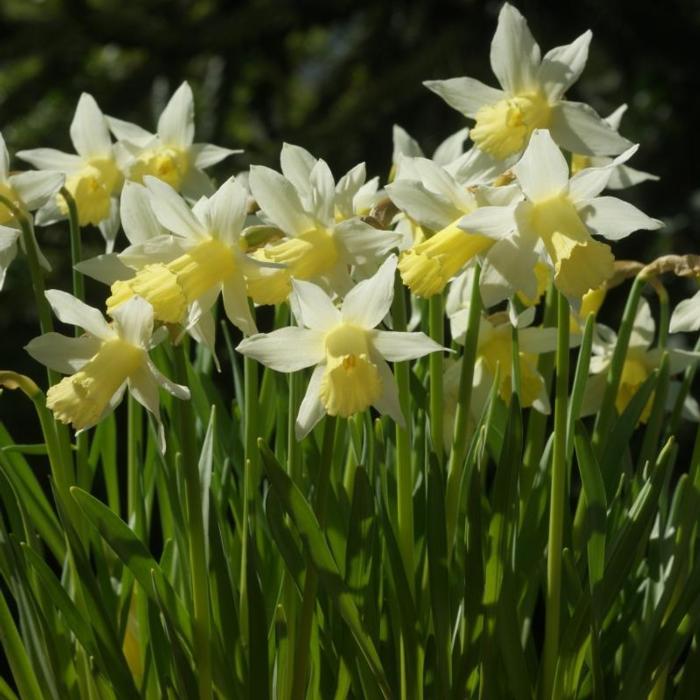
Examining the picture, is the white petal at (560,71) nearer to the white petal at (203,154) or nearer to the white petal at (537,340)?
the white petal at (537,340)

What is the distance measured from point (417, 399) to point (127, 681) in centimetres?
33

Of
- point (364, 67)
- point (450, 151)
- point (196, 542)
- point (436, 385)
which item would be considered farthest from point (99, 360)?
point (364, 67)

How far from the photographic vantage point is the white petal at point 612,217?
0.75 m

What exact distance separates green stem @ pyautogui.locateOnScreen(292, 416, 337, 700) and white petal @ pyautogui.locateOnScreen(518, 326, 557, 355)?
239 millimetres

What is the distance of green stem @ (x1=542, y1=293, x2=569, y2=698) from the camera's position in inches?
31.7

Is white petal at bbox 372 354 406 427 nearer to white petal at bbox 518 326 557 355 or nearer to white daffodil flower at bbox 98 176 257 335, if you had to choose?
white daffodil flower at bbox 98 176 257 335

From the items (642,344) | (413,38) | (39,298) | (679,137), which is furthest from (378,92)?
(39,298)

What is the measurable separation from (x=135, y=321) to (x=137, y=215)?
11 cm

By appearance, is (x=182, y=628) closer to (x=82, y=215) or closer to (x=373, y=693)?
(x=373, y=693)

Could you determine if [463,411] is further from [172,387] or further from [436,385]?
[172,387]

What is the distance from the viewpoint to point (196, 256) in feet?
2.60

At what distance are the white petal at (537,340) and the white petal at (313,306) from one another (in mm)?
250

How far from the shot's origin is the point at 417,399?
98 cm

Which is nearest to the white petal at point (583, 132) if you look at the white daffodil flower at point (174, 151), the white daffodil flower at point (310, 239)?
the white daffodil flower at point (310, 239)
